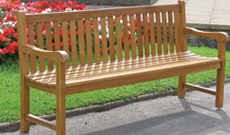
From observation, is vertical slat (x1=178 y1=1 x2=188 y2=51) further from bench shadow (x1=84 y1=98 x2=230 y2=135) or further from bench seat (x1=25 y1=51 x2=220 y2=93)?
bench shadow (x1=84 y1=98 x2=230 y2=135)

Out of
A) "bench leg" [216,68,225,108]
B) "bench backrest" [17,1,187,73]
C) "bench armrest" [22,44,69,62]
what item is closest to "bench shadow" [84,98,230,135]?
"bench leg" [216,68,225,108]

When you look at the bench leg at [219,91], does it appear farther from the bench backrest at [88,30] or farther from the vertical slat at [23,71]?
the vertical slat at [23,71]

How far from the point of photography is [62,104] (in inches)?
138

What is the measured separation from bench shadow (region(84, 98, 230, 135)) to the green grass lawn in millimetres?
547

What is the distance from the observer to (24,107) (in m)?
3.92

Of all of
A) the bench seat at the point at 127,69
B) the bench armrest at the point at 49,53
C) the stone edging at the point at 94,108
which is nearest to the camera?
the bench armrest at the point at 49,53

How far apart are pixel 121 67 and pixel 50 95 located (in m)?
0.97

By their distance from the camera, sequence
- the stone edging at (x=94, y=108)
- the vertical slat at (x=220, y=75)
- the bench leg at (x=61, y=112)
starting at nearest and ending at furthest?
the bench leg at (x=61, y=112)
the stone edging at (x=94, y=108)
the vertical slat at (x=220, y=75)

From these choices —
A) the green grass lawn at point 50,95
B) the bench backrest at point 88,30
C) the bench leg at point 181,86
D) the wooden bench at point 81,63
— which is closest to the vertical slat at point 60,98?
the wooden bench at point 81,63

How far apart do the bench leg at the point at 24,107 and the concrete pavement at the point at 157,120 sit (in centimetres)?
8

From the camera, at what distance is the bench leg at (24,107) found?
389cm

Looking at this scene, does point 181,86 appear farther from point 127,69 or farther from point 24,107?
point 24,107

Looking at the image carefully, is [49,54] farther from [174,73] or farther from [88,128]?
[174,73]

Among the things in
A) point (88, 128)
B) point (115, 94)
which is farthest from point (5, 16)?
point (88, 128)
